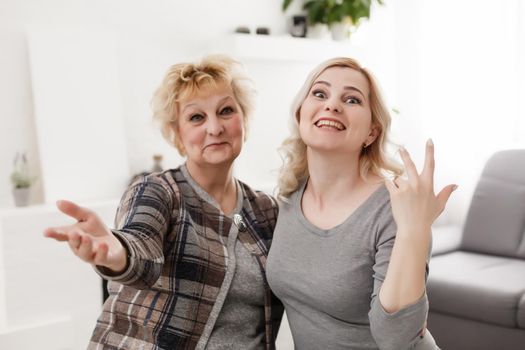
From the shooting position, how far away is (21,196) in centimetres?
333

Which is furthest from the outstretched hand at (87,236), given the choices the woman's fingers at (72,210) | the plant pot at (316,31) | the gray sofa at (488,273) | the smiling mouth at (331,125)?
the plant pot at (316,31)

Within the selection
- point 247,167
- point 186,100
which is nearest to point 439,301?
point 247,167

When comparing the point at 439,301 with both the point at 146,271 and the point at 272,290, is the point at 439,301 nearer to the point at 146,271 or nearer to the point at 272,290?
the point at 272,290

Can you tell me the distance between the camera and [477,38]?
15.3ft

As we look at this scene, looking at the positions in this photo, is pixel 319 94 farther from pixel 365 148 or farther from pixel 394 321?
pixel 394 321

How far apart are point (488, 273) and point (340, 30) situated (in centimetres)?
202

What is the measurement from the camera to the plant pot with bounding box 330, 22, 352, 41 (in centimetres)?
458

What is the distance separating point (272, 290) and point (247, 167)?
268 centimetres

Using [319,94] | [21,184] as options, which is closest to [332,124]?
[319,94]

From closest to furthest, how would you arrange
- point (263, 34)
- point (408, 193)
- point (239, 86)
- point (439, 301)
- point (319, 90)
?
point (408, 193), point (319, 90), point (239, 86), point (439, 301), point (263, 34)

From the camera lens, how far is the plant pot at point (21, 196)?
3.32 meters

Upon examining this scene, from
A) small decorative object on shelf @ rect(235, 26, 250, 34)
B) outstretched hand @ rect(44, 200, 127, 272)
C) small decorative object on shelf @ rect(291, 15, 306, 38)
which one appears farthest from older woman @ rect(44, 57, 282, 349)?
small decorative object on shelf @ rect(291, 15, 306, 38)

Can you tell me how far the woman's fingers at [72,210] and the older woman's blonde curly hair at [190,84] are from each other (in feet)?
2.17

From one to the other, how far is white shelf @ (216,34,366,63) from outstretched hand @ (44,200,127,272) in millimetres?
2904
